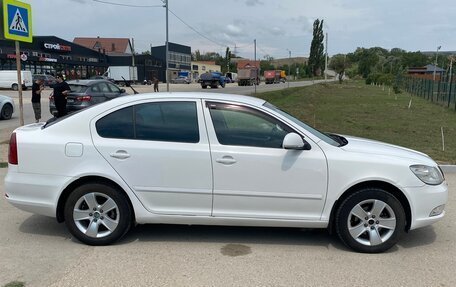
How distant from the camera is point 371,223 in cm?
434

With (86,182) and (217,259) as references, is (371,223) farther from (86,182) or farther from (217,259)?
(86,182)

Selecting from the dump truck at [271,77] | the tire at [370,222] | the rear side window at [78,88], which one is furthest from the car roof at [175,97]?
the dump truck at [271,77]

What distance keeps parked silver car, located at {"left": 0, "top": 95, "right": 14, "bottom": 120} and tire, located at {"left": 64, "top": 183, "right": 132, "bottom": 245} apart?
14271mm

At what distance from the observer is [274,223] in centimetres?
438

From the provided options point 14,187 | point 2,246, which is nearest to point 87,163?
point 14,187

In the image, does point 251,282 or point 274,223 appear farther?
point 274,223

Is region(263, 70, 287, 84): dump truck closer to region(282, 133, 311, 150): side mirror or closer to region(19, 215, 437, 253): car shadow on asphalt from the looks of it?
region(19, 215, 437, 253): car shadow on asphalt

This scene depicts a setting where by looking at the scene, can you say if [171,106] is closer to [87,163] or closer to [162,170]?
[162,170]

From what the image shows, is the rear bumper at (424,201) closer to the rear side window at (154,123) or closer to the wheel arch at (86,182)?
the rear side window at (154,123)

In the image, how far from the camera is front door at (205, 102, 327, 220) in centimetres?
429

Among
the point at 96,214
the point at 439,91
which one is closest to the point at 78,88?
the point at 96,214

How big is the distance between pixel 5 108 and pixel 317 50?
96736mm

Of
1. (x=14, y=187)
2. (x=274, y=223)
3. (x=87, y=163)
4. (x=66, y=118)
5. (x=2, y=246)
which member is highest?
(x=66, y=118)

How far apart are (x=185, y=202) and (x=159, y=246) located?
556 millimetres
